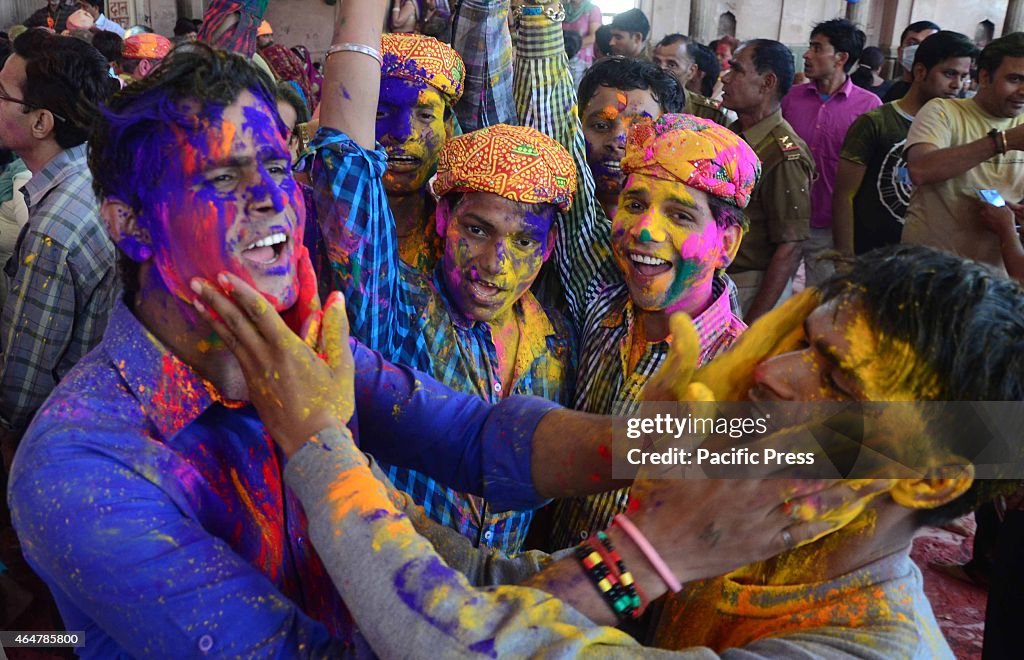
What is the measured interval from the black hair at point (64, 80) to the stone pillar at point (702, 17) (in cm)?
1795

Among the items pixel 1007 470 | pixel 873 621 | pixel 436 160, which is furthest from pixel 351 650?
pixel 436 160

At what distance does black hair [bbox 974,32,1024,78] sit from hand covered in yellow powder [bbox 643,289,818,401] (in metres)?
4.27

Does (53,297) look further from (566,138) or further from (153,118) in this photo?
(566,138)

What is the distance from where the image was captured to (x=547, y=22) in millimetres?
3037

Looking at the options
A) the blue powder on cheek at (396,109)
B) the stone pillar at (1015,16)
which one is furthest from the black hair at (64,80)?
the stone pillar at (1015,16)

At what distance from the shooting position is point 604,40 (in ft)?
24.4

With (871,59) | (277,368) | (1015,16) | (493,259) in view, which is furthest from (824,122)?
(1015,16)

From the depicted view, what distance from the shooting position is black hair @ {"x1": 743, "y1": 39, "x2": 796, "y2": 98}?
17.2 feet

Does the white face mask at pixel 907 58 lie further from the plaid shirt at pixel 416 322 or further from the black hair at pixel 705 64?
the plaid shirt at pixel 416 322

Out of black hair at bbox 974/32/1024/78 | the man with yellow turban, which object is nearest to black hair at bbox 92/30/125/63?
the man with yellow turban

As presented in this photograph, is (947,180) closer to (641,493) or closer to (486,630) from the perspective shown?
(641,493)

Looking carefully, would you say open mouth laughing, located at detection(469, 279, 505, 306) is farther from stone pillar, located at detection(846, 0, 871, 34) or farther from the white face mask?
stone pillar, located at detection(846, 0, 871, 34)

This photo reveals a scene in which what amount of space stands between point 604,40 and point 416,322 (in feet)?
18.9

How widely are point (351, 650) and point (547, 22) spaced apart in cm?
243
